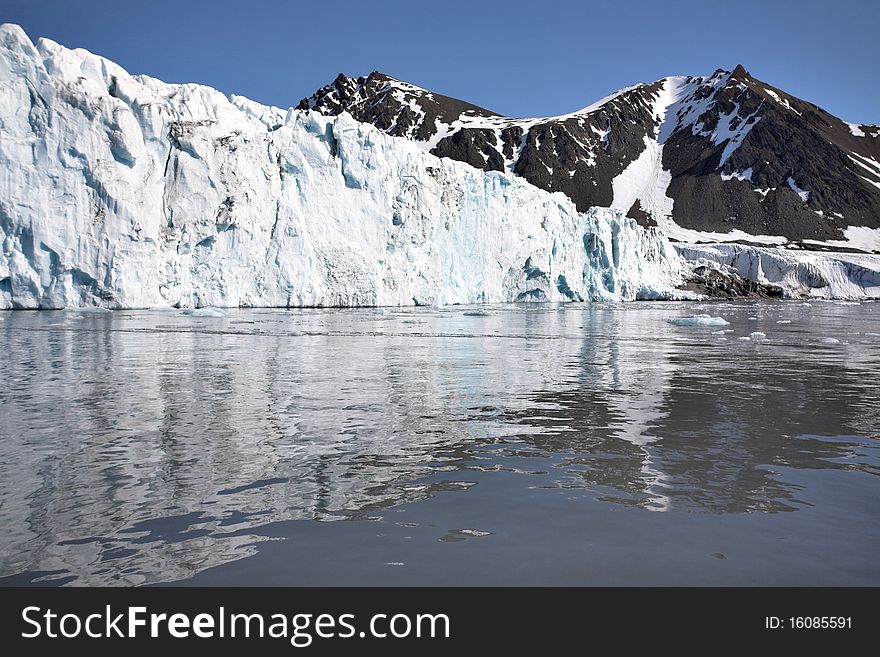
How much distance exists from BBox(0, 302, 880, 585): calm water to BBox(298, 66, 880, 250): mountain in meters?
117

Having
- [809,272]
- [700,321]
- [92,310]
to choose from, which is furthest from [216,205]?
[809,272]

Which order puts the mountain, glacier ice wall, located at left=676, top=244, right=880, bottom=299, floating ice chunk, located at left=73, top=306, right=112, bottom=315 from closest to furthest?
1. floating ice chunk, located at left=73, top=306, right=112, bottom=315
2. glacier ice wall, located at left=676, top=244, right=880, bottom=299
3. the mountain

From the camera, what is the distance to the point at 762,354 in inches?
581

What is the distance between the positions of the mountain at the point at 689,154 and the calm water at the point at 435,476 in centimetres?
11662

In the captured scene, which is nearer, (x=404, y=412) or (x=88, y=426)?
(x=88, y=426)

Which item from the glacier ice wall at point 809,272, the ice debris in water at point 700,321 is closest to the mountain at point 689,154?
the glacier ice wall at point 809,272

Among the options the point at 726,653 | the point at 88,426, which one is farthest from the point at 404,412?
the point at 726,653

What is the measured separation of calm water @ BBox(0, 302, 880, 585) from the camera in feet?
11.3

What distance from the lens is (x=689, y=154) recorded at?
15438 centimetres

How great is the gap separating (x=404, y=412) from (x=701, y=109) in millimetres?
185266

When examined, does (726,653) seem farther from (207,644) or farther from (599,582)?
(207,644)

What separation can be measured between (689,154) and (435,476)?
164021 millimetres

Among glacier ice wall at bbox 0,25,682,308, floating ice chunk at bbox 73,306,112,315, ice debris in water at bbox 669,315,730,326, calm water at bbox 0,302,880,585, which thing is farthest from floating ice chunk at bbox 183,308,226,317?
ice debris in water at bbox 669,315,730,326

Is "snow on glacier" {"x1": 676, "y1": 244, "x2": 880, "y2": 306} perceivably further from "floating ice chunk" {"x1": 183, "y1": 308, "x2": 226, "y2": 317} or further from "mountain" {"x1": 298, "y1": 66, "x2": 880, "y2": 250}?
"floating ice chunk" {"x1": 183, "y1": 308, "x2": 226, "y2": 317}
